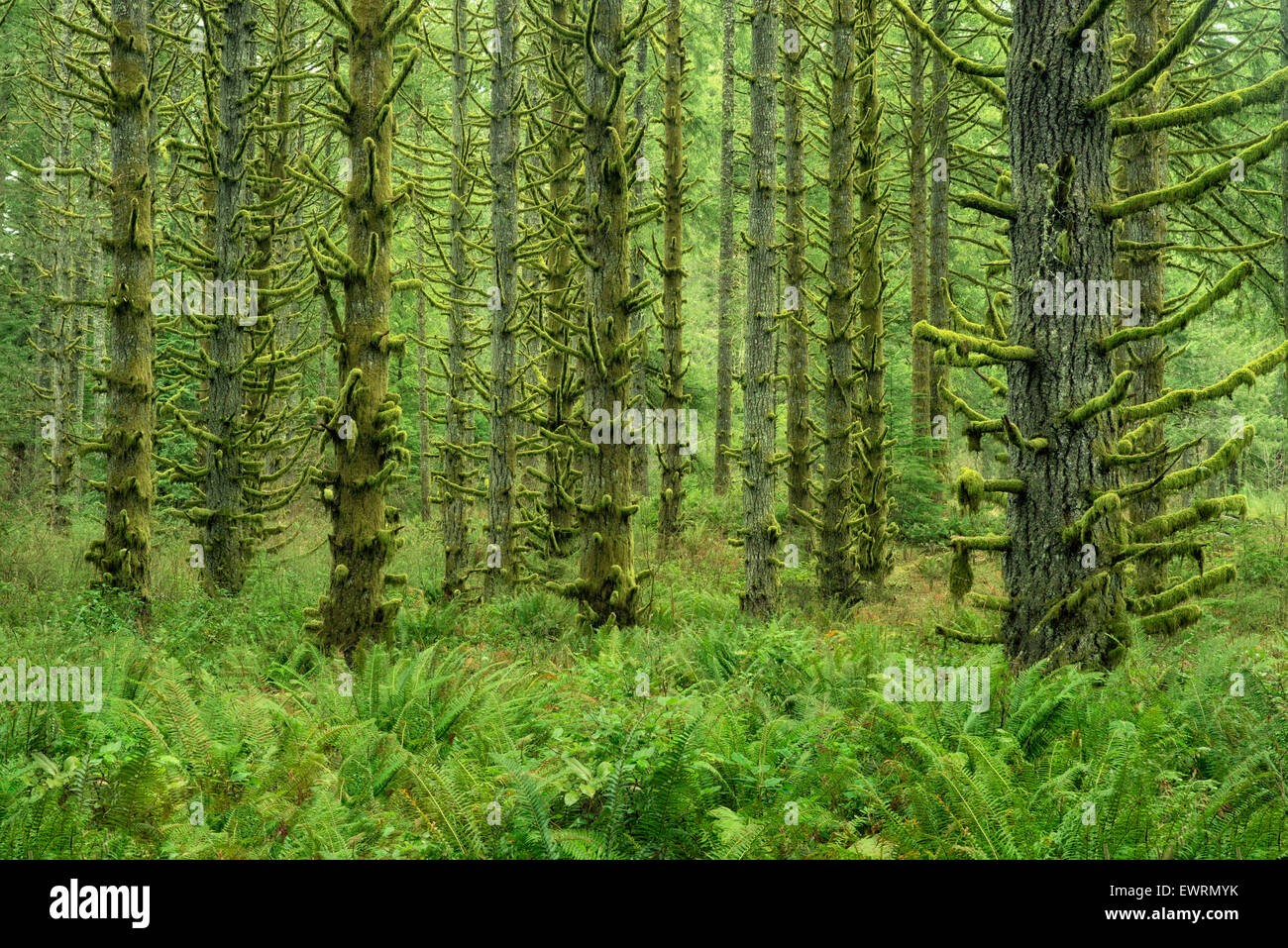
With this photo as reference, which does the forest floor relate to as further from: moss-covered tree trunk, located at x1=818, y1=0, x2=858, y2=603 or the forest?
moss-covered tree trunk, located at x1=818, y1=0, x2=858, y2=603

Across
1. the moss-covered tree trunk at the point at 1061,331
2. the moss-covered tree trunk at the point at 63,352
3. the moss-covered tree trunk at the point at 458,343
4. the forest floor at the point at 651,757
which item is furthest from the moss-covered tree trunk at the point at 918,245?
the moss-covered tree trunk at the point at 63,352

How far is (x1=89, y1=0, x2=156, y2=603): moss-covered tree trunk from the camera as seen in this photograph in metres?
9.18

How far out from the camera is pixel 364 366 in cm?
732

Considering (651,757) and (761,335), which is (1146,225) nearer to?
(761,335)

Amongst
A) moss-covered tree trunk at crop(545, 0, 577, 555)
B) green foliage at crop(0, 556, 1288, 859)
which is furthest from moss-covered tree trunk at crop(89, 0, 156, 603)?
moss-covered tree trunk at crop(545, 0, 577, 555)

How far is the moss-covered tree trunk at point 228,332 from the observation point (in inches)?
434

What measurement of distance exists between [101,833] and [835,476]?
35.6ft

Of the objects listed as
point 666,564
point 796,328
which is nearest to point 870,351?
point 796,328

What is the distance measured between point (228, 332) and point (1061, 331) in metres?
10.3

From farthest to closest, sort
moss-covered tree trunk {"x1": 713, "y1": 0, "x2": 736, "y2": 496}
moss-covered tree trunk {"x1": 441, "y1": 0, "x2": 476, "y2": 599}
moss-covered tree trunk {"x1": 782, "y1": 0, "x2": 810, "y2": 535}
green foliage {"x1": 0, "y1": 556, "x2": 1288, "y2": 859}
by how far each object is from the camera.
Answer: moss-covered tree trunk {"x1": 713, "y1": 0, "x2": 736, "y2": 496} → moss-covered tree trunk {"x1": 782, "y1": 0, "x2": 810, "y2": 535} → moss-covered tree trunk {"x1": 441, "y1": 0, "x2": 476, "y2": 599} → green foliage {"x1": 0, "y1": 556, "x2": 1288, "y2": 859}

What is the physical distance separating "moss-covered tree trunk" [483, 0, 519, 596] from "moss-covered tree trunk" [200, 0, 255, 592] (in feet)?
10.9

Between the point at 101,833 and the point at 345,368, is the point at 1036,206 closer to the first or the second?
the point at 345,368

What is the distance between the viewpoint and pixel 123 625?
8.14 m

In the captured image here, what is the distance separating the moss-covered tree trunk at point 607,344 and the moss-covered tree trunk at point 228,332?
202 inches
